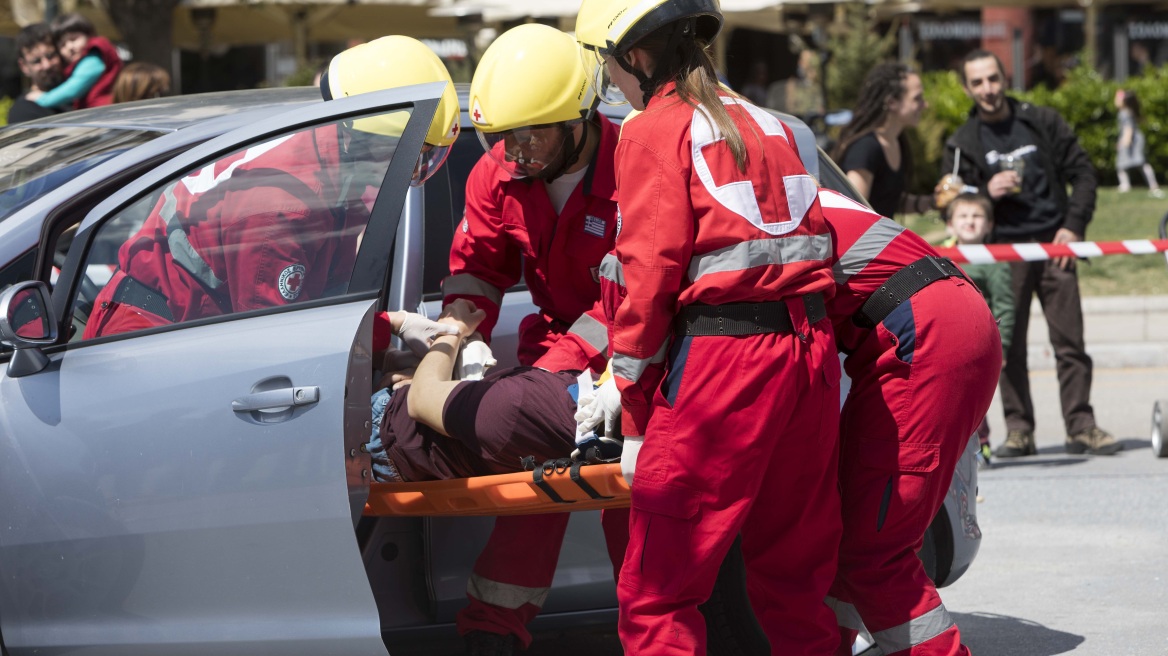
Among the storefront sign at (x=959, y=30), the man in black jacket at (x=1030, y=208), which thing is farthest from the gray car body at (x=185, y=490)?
the storefront sign at (x=959, y=30)

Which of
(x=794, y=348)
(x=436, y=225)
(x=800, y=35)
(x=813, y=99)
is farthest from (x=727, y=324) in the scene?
(x=800, y=35)

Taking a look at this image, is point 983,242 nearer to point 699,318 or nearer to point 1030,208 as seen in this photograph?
point 1030,208

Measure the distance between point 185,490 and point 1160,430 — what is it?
16.7ft

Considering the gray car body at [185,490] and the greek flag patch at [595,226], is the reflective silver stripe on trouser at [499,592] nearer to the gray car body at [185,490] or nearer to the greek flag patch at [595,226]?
the gray car body at [185,490]

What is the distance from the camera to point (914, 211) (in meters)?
7.32

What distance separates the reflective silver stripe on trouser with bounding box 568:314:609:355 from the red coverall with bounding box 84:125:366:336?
64 centimetres

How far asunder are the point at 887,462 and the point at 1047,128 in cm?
438

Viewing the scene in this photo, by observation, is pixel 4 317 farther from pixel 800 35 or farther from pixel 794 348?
pixel 800 35

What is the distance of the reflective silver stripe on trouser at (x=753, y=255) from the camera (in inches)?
117

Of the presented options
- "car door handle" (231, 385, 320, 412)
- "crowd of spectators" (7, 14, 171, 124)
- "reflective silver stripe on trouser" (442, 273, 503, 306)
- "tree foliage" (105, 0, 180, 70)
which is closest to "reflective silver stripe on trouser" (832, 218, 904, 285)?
"reflective silver stripe on trouser" (442, 273, 503, 306)

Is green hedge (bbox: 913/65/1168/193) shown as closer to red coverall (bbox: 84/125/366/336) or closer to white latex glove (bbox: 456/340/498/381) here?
white latex glove (bbox: 456/340/498/381)

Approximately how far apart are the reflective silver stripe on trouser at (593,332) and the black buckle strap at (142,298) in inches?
38.3

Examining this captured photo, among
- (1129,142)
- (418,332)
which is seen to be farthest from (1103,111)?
(418,332)

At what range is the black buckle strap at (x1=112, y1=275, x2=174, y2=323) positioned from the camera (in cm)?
344
